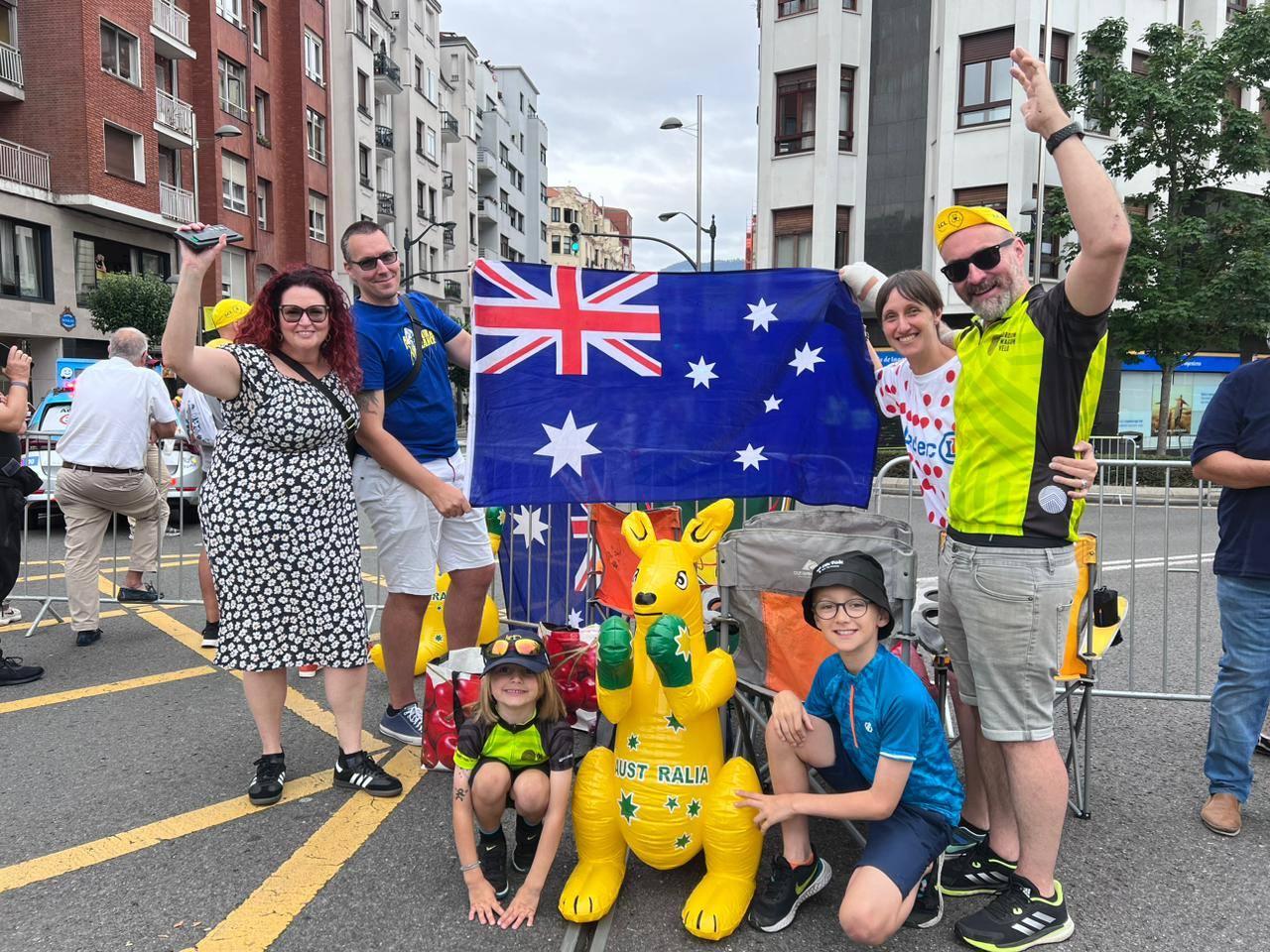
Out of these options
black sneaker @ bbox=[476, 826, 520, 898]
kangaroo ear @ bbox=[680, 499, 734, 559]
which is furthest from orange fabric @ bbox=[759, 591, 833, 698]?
black sneaker @ bbox=[476, 826, 520, 898]

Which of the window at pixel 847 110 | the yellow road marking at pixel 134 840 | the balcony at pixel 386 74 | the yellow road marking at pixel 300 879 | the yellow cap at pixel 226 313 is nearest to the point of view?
the yellow road marking at pixel 300 879

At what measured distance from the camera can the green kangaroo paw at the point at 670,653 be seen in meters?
2.59

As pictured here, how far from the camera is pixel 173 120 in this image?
27.8 meters

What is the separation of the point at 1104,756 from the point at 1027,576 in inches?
78.8

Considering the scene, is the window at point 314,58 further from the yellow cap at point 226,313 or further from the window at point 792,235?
the yellow cap at point 226,313

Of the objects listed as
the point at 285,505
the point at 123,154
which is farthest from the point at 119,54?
the point at 285,505

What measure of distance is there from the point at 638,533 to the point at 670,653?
22.3 inches

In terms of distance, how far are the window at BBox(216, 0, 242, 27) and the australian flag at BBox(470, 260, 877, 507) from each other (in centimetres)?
3361

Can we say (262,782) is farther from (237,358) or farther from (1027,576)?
(1027,576)

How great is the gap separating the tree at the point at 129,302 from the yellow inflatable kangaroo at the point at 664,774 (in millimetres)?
23812

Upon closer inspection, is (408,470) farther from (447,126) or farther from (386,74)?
(447,126)

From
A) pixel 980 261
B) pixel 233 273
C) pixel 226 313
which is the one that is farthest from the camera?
pixel 233 273

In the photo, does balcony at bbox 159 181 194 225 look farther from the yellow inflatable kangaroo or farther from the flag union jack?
the yellow inflatable kangaroo

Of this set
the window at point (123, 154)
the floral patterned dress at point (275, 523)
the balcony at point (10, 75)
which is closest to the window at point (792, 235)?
the window at point (123, 154)
